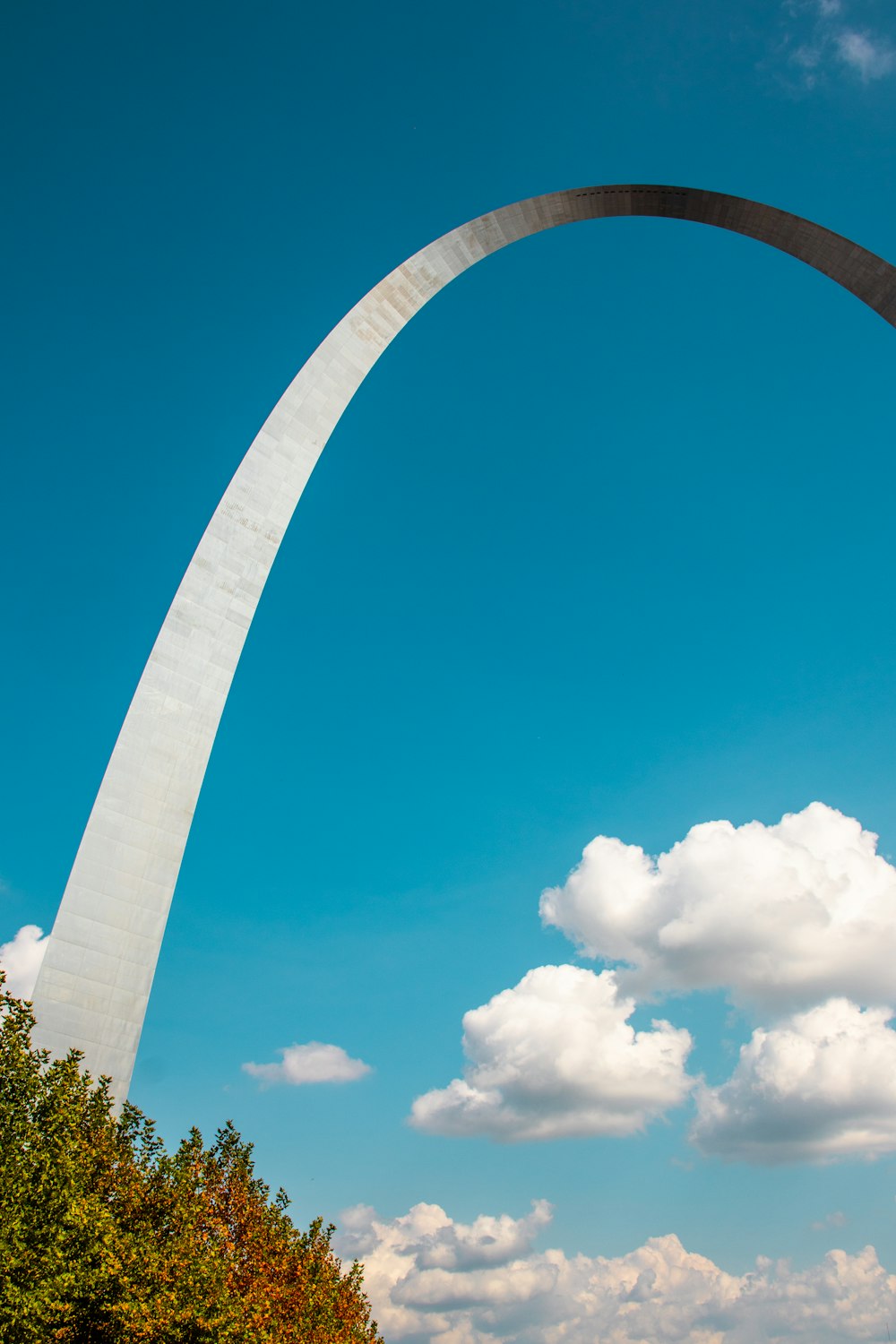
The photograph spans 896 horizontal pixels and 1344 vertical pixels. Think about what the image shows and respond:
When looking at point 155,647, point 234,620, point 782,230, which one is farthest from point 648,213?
point 155,647

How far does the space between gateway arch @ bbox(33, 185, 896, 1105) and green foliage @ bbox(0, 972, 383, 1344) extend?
5.35 ft

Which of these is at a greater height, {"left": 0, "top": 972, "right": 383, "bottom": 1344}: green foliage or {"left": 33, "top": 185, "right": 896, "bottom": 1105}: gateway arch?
{"left": 33, "top": 185, "right": 896, "bottom": 1105}: gateway arch

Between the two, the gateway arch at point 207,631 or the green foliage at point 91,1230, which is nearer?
the green foliage at point 91,1230

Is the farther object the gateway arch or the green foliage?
the gateway arch

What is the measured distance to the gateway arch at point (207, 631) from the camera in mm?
19031

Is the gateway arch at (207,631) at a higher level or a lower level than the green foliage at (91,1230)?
higher

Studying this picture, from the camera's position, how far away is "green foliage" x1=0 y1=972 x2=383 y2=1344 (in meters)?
14.3

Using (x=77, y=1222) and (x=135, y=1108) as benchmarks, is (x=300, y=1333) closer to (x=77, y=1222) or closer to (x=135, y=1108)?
(x=135, y=1108)

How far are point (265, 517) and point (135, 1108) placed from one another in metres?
14.6

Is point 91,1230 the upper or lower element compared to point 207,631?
lower

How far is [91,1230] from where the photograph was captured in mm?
15141

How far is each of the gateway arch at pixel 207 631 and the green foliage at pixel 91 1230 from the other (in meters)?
1.63

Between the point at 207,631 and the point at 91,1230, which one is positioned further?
the point at 207,631

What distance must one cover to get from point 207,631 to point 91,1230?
12.9m
